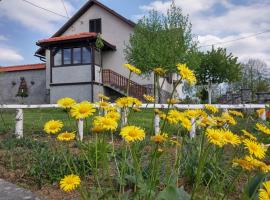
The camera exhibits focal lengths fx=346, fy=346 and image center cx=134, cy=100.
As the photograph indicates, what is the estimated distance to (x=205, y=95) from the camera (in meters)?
30.3

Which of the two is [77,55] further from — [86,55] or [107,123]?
[107,123]

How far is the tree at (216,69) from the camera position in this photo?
97.2ft

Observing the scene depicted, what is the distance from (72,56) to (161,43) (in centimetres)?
640

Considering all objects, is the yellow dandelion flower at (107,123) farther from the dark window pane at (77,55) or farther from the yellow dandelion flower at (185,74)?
the dark window pane at (77,55)

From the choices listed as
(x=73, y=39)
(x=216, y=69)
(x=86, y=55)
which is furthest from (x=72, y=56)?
(x=216, y=69)

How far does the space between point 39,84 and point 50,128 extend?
2632 centimetres

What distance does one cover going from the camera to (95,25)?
26234 mm

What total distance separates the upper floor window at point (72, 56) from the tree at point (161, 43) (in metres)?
2.76

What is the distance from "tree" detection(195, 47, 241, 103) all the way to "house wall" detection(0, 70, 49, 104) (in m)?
12.9

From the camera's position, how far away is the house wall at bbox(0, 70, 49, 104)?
88.6ft

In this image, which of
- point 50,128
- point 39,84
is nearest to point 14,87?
point 39,84

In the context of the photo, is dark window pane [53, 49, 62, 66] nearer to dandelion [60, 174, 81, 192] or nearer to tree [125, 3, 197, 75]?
tree [125, 3, 197, 75]

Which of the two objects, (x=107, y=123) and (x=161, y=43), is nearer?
(x=107, y=123)

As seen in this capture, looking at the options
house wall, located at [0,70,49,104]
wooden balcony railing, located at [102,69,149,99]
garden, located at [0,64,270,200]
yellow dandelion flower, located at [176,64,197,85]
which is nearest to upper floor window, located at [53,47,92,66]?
wooden balcony railing, located at [102,69,149,99]
